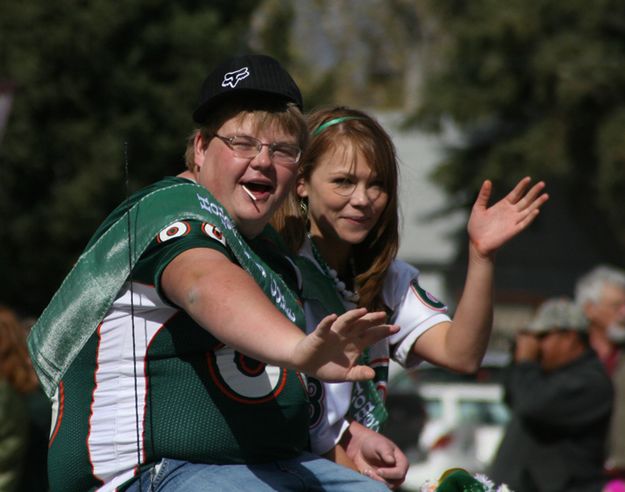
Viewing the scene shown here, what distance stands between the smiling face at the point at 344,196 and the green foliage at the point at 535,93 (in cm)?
2099

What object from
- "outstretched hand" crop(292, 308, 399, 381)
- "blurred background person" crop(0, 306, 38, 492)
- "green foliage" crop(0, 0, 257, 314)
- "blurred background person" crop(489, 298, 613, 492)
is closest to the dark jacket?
"blurred background person" crop(489, 298, 613, 492)

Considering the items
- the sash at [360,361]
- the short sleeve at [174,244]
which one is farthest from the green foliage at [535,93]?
the short sleeve at [174,244]

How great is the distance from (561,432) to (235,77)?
4473mm

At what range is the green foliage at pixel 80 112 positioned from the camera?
17562 millimetres

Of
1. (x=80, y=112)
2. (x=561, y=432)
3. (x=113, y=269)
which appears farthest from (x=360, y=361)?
(x=80, y=112)

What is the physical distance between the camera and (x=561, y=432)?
6.62 meters

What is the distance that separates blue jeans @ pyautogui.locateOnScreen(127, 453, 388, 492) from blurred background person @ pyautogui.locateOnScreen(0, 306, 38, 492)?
4.20 meters

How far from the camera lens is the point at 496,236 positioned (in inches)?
118

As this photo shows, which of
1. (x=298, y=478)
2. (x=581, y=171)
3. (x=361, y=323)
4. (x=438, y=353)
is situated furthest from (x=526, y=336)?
(x=581, y=171)

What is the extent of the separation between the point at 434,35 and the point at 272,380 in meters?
34.2

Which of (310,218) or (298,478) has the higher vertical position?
(310,218)

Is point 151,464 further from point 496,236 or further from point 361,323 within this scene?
point 496,236

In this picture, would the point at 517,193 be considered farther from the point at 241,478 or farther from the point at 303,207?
the point at 241,478

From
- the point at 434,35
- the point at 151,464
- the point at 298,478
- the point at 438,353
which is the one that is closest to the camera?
the point at 151,464
